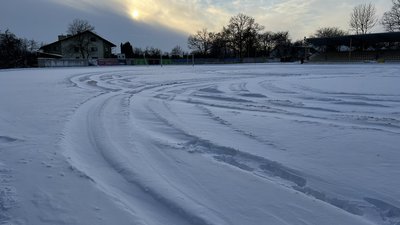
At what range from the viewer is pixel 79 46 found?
94625 millimetres

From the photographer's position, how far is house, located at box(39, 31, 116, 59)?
9469cm

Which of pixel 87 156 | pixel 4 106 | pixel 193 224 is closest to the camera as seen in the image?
pixel 193 224

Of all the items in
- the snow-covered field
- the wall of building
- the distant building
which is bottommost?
the snow-covered field

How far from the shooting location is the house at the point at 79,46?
94688 millimetres

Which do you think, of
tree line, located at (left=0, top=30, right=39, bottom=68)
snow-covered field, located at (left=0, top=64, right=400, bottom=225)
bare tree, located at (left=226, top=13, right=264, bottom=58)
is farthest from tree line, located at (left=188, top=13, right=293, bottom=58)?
snow-covered field, located at (left=0, top=64, right=400, bottom=225)

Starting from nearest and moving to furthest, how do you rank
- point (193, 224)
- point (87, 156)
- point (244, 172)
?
point (193, 224) → point (244, 172) → point (87, 156)

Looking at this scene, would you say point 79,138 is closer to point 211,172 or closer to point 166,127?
point 166,127

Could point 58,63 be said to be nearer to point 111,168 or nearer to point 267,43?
point 111,168

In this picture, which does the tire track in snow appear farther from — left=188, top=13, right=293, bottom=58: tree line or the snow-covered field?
left=188, top=13, right=293, bottom=58: tree line

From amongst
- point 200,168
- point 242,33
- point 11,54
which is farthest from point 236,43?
point 200,168

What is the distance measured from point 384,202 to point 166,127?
4.83 meters

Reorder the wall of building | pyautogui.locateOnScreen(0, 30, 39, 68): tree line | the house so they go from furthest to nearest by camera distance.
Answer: the house < pyautogui.locateOnScreen(0, 30, 39, 68): tree line < the wall of building

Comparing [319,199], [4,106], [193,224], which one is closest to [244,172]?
[319,199]

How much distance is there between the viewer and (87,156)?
5648 mm
